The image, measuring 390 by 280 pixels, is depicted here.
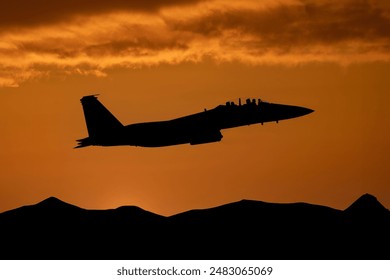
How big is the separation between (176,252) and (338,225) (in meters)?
45.5

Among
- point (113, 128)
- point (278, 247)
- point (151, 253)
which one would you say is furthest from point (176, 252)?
point (113, 128)

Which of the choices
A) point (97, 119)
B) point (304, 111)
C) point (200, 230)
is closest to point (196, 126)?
point (304, 111)

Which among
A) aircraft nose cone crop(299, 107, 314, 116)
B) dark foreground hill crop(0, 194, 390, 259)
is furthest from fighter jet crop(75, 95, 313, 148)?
dark foreground hill crop(0, 194, 390, 259)

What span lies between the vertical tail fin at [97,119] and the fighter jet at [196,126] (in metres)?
0.23

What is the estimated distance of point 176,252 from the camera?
6294 inches

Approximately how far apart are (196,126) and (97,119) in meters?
14.1

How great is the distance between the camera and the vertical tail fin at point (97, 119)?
72000 millimetres

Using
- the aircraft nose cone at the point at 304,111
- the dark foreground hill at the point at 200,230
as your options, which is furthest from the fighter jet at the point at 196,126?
the dark foreground hill at the point at 200,230

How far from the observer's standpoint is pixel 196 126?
64.8 meters

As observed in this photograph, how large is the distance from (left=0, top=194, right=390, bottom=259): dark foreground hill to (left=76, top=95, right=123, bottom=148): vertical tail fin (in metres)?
77.6

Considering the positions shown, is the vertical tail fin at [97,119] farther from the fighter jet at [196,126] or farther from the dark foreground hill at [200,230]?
the dark foreground hill at [200,230]

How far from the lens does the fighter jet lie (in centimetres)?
6475

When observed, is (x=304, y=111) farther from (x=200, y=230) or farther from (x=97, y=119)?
(x=200, y=230)

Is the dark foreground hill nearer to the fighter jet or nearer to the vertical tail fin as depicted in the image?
the vertical tail fin
